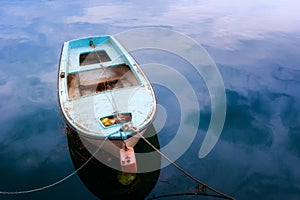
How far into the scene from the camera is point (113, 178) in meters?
7.03

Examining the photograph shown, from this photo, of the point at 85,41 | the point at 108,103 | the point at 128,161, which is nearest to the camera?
the point at 128,161

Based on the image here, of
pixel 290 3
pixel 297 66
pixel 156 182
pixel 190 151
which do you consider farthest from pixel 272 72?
pixel 290 3

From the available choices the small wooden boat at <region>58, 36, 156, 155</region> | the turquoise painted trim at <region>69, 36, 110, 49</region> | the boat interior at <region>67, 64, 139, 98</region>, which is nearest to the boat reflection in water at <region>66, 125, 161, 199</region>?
the small wooden boat at <region>58, 36, 156, 155</region>

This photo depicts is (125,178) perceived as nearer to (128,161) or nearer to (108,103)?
(128,161)

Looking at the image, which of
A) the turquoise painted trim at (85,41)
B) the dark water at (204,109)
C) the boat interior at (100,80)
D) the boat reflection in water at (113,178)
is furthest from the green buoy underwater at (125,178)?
the turquoise painted trim at (85,41)

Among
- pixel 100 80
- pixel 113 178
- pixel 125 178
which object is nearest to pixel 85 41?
pixel 100 80

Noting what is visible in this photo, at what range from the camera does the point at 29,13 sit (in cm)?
2745

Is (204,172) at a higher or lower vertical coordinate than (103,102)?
lower

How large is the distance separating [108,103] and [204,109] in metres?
4.60

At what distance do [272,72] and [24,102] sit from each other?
13.6 m

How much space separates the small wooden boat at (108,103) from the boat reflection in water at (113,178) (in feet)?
3.25

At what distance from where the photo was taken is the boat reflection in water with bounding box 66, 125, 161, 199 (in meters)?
6.71

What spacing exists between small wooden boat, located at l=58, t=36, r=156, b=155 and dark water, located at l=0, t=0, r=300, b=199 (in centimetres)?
179

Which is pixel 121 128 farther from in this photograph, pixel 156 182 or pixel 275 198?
pixel 275 198
